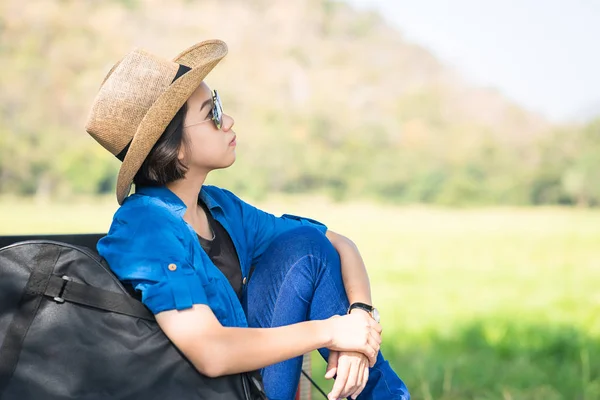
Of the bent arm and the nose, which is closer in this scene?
the bent arm

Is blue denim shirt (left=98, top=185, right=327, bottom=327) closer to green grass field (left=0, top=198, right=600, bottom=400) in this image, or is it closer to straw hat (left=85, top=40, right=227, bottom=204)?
straw hat (left=85, top=40, right=227, bottom=204)

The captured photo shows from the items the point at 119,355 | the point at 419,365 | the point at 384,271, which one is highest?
→ the point at 119,355

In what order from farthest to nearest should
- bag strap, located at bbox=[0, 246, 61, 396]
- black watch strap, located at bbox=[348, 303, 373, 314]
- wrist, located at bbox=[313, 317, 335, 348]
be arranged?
1. black watch strap, located at bbox=[348, 303, 373, 314]
2. wrist, located at bbox=[313, 317, 335, 348]
3. bag strap, located at bbox=[0, 246, 61, 396]

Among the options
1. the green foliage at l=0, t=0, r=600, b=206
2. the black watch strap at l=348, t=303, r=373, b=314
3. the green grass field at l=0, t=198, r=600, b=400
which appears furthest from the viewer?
the green foliage at l=0, t=0, r=600, b=206

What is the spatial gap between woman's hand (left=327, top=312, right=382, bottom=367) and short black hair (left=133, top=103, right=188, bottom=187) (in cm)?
47

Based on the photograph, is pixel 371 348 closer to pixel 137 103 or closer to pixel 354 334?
pixel 354 334

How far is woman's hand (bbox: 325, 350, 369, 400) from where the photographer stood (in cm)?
→ 184

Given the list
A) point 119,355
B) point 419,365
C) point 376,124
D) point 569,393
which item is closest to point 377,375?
point 119,355

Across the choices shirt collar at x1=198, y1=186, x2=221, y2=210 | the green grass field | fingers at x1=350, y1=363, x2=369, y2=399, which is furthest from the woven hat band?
the green grass field

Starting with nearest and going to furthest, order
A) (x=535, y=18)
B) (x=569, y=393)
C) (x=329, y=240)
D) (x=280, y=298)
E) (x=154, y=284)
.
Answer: (x=154, y=284) → (x=280, y=298) → (x=329, y=240) → (x=569, y=393) → (x=535, y=18)

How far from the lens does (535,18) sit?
68.1ft

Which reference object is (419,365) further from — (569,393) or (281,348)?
(281,348)

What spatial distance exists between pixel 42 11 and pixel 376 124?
933cm

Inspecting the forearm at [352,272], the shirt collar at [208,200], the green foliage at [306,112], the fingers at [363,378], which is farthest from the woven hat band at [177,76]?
the green foliage at [306,112]
